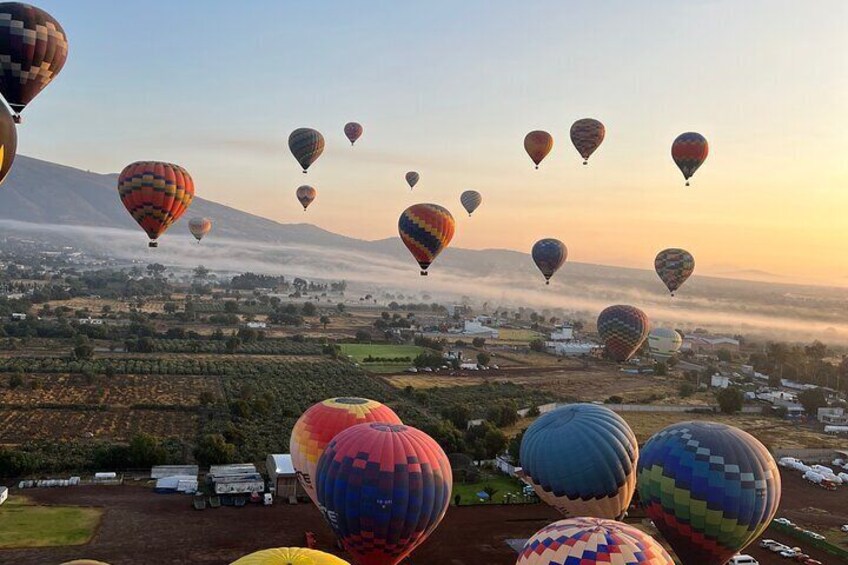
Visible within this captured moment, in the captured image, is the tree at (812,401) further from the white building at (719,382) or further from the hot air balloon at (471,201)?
the hot air balloon at (471,201)

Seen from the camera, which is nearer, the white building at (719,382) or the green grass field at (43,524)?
the green grass field at (43,524)

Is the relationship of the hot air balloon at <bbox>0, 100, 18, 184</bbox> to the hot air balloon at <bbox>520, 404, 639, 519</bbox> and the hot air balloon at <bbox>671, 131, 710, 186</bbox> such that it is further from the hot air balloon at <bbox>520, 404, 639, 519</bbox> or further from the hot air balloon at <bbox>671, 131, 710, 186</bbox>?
the hot air balloon at <bbox>671, 131, 710, 186</bbox>

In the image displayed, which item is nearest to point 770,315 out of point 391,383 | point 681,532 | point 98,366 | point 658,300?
point 658,300

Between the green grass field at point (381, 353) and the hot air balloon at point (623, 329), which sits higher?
the hot air balloon at point (623, 329)

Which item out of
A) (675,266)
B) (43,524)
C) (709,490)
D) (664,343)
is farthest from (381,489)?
(664,343)

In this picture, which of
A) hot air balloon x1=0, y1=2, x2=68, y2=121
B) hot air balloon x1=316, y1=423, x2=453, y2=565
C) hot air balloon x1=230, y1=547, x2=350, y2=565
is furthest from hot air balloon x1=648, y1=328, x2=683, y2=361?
Answer: hot air balloon x1=230, y1=547, x2=350, y2=565

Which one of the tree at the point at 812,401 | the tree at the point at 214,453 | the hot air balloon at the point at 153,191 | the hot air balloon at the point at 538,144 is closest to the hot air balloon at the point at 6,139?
the hot air balloon at the point at 153,191
